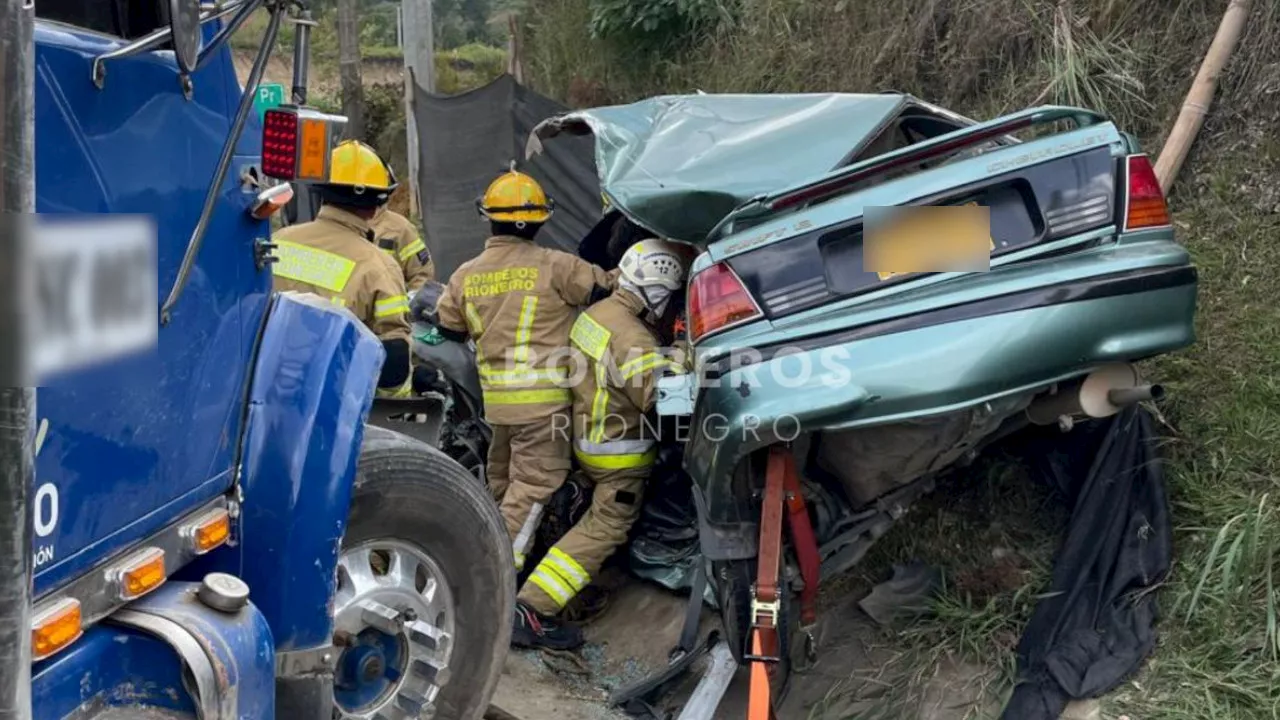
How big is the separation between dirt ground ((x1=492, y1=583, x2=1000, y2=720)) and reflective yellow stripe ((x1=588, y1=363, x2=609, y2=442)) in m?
0.70

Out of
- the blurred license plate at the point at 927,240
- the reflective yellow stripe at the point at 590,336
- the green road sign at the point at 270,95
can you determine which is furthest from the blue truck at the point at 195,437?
the reflective yellow stripe at the point at 590,336

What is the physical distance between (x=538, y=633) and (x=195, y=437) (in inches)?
94.9

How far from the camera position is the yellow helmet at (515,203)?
191 inches

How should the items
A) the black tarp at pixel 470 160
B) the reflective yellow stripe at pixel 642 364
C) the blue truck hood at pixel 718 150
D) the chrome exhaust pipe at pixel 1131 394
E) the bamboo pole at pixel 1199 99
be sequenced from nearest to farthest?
the chrome exhaust pipe at pixel 1131 394 → the blue truck hood at pixel 718 150 → the reflective yellow stripe at pixel 642 364 → the bamboo pole at pixel 1199 99 → the black tarp at pixel 470 160

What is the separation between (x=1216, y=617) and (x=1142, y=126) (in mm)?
2629

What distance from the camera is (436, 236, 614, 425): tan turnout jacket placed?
4703 mm

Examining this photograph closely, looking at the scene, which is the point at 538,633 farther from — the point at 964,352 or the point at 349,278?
the point at 964,352

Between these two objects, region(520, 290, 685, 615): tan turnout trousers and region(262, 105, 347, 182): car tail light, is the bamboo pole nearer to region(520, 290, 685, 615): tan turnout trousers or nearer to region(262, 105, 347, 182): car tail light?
region(520, 290, 685, 615): tan turnout trousers

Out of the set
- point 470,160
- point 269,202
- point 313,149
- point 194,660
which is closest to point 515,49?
point 470,160

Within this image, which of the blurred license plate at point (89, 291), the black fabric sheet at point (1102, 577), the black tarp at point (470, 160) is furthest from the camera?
the black tarp at point (470, 160)

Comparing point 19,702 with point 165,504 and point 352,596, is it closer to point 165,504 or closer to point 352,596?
point 165,504

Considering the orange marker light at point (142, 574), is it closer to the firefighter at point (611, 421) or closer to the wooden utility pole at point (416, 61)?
the firefighter at point (611, 421)

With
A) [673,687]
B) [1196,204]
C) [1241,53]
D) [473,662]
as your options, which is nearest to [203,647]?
[473,662]

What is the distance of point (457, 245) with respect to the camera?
9125mm
